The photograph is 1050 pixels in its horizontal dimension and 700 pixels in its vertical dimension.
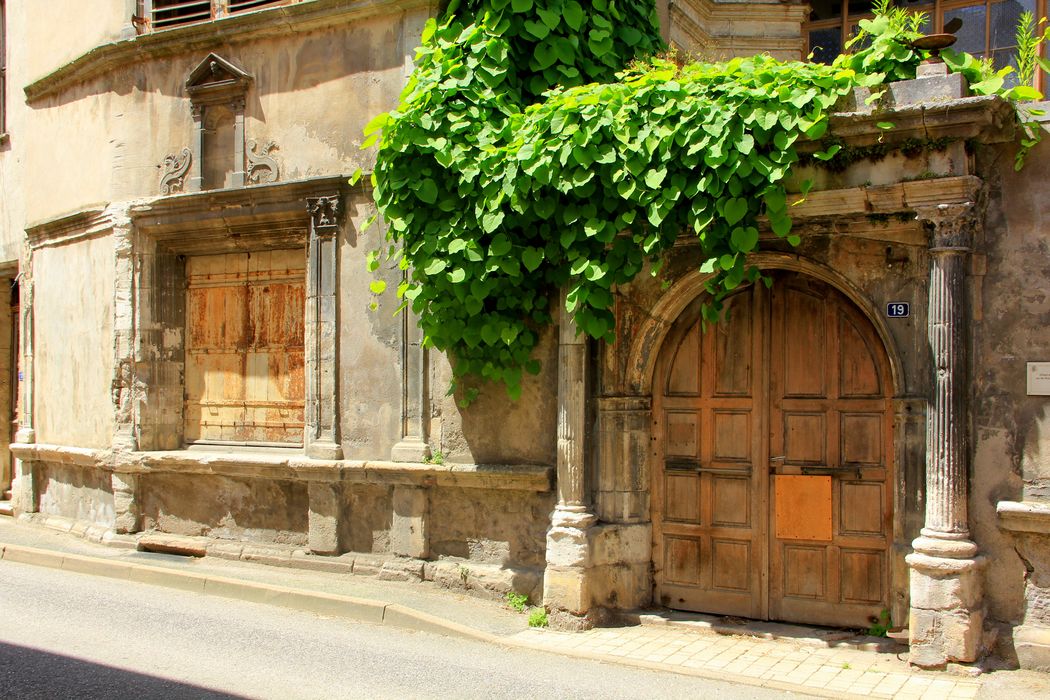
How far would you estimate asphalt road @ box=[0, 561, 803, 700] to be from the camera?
5.69 m

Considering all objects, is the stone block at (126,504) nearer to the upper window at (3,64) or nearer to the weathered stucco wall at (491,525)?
the weathered stucco wall at (491,525)

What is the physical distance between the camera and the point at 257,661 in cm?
626

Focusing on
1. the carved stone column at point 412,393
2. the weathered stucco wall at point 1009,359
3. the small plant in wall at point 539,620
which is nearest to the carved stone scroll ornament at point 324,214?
the carved stone column at point 412,393

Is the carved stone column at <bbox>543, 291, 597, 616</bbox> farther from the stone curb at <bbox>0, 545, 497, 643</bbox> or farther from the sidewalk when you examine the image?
the stone curb at <bbox>0, 545, 497, 643</bbox>

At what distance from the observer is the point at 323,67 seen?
9227 mm

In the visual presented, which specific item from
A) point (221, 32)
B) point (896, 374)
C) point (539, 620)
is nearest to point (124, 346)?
point (221, 32)

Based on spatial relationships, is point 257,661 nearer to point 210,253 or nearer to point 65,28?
point 210,253

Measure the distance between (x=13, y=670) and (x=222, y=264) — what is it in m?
4.98

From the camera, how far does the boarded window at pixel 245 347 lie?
9.59 metres

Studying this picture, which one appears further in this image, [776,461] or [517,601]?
[517,601]

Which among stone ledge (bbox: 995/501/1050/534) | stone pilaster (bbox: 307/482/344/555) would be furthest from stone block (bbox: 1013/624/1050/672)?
stone pilaster (bbox: 307/482/344/555)

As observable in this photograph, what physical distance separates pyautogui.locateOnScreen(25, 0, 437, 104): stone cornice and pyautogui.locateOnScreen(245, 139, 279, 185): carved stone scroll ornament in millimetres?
1043

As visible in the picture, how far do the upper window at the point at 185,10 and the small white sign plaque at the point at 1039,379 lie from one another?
291 inches

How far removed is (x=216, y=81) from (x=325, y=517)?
170 inches
